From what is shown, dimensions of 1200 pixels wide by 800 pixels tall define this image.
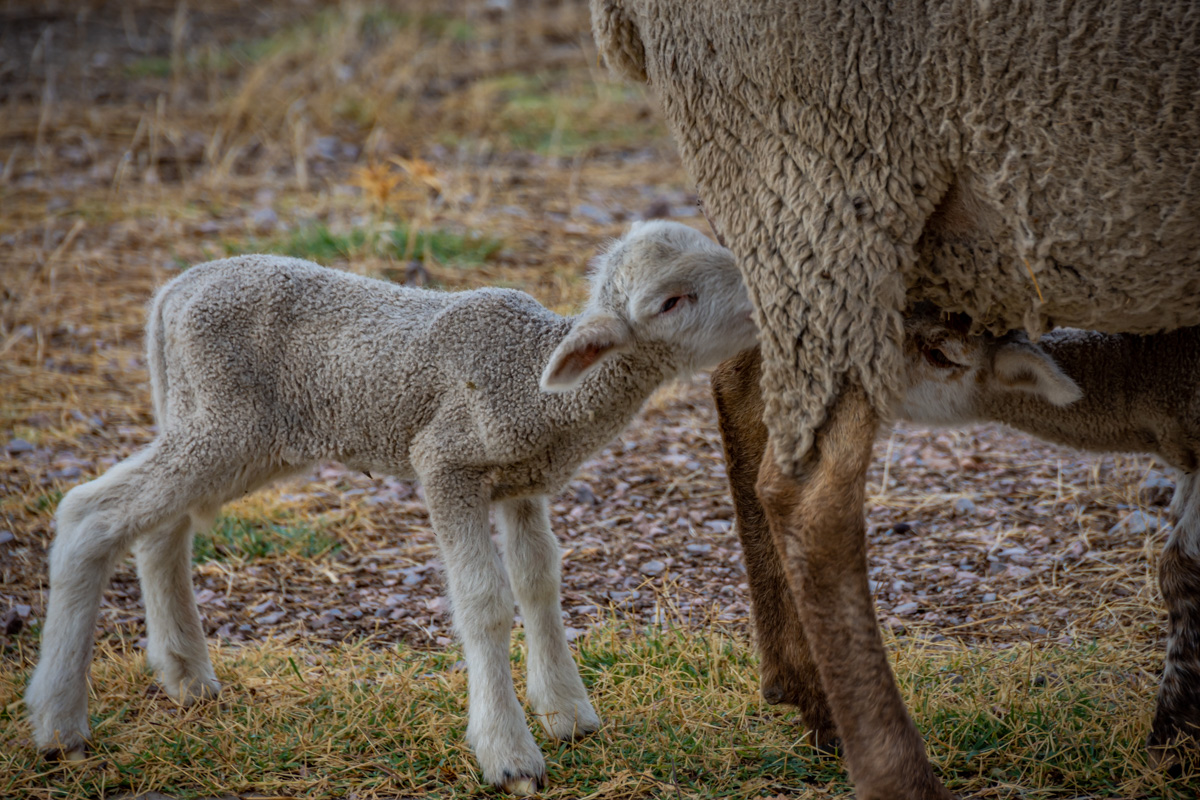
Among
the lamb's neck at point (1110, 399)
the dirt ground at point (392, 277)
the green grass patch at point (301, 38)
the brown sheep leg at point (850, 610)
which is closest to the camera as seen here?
the brown sheep leg at point (850, 610)

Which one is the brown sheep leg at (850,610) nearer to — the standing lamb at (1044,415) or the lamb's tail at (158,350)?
the standing lamb at (1044,415)

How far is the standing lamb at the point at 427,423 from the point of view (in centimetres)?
367

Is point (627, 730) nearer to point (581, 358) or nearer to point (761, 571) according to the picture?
point (761, 571)

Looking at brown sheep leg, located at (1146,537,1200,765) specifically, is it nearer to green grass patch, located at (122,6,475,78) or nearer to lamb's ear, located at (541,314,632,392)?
lamb's ear, located at (541,314,632,392)

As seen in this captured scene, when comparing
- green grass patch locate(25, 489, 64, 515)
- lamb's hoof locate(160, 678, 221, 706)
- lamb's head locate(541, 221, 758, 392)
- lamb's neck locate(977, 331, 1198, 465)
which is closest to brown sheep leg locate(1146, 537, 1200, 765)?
lamb's neck locate(977, 331, 1198, 465)

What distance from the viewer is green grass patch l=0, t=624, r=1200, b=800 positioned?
358cm

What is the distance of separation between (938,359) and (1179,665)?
1.11 metres

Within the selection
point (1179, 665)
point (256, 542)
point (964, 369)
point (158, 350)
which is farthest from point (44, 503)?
point (1179, 665)

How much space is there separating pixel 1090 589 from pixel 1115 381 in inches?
44.4

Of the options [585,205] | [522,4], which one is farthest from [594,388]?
[522,4]

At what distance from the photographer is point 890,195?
3215 mm

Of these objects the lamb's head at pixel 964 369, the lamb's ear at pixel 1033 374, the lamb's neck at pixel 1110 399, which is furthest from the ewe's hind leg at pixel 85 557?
the lamb's neck at pixel 1110 399

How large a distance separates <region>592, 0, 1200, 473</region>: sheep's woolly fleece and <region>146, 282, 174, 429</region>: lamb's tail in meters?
1.85

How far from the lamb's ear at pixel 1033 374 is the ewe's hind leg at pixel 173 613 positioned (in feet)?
8.52
